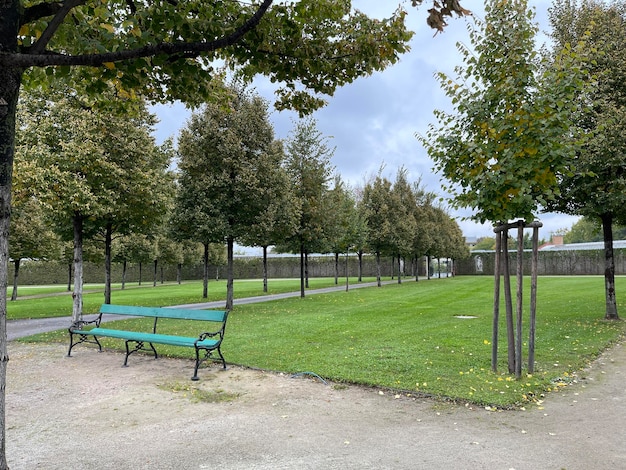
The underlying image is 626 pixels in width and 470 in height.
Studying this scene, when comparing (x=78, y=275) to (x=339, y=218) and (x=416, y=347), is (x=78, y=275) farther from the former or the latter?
(x=339, y=218)

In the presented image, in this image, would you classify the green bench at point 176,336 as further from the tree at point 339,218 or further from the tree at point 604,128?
the tree at point 339,218

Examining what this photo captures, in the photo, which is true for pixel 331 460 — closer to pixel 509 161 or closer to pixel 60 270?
pixel 509 161

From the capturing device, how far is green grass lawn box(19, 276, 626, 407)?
6.12m

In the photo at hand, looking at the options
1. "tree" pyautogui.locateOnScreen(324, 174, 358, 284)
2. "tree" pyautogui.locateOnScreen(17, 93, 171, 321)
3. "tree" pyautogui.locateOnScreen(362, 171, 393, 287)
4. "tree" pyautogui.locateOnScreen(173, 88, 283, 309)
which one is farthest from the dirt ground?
"tree" pyautogui.locateOnScreen(362, 171, 393, 287)

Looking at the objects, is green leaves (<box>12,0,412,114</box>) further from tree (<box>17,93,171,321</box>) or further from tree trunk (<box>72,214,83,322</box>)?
tree trunk (<box>72,214,83,322</box>)

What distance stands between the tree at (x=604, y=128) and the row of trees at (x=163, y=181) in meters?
6.09

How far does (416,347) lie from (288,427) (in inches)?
177

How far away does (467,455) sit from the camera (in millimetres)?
3961

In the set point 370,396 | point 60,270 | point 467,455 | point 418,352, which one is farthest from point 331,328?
point 60,270

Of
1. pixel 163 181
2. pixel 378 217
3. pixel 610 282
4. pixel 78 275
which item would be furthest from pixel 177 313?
pixel 378 217

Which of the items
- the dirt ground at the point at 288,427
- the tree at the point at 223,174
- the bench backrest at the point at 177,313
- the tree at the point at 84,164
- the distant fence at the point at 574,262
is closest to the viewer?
the dirt ground at the point at 288,427

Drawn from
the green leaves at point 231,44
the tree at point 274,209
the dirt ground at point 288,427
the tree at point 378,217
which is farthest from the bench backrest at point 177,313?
the tree at point 378,217

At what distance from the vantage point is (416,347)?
28.3ft

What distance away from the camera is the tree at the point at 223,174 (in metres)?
15.1
